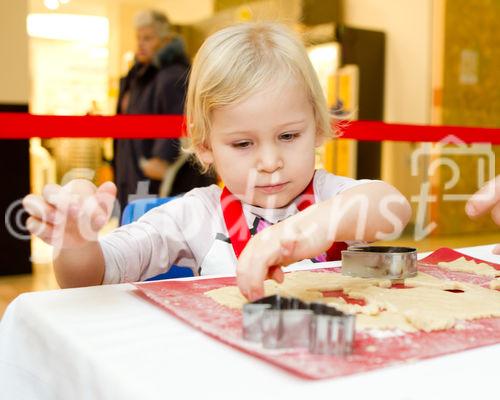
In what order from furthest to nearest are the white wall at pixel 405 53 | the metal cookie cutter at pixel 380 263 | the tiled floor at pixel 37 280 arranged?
the white wall at pixel 405 53
the tiled floor at pixel 37 280
the metal cookie cutter at pixel 380 263

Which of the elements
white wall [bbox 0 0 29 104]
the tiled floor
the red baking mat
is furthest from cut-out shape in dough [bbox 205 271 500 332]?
white wall [bbox 0 0 29 104]

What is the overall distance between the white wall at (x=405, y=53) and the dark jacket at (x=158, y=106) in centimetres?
352

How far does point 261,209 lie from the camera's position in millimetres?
1182

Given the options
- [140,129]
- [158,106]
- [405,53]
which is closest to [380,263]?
[140,129]

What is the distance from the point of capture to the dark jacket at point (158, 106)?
9.01 ft

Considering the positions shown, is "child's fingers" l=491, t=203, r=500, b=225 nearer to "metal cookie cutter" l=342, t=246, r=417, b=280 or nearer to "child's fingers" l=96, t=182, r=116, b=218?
"metal cookie cutter" l=342, t=246, r=417, b=280

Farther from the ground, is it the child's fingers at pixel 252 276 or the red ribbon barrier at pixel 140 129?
the red ribbon barrier at pixel 140 129

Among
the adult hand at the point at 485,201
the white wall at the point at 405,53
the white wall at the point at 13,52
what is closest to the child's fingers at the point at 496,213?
the adult hand at the point at 485,201

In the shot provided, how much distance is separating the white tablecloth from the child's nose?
1.26 ft

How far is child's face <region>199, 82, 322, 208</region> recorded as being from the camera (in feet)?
3.43

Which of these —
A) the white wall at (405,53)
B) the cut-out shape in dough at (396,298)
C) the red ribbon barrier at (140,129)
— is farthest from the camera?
the white wall at (405,53)

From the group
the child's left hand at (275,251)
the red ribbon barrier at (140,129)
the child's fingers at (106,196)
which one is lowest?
the child's left hand at (275,251)

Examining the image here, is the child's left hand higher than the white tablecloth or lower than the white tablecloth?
higher

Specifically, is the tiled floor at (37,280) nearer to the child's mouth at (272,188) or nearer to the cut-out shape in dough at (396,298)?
the child's mouth at (272,188)
